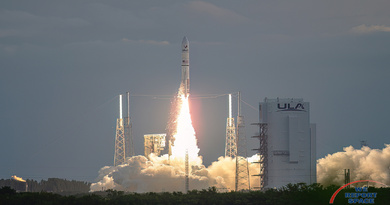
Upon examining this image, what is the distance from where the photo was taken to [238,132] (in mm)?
123312

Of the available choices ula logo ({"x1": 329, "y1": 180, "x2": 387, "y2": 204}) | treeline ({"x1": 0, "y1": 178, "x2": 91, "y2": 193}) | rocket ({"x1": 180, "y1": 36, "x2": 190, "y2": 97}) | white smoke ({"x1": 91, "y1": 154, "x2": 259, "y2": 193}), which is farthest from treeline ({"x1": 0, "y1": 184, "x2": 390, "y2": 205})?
treeline ({"x1": 0, "y1": 178, "x2": 91, "y2": 193})

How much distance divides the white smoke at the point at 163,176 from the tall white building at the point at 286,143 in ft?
38.1

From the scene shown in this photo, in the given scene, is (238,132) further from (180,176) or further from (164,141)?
(164,141)

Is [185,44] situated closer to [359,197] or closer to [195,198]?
[195,198]

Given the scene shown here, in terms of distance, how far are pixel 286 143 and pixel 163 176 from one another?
22.3m

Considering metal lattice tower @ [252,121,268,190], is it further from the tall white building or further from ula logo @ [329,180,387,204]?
ula logo @ [329,180,387,204]

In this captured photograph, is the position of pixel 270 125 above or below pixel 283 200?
above

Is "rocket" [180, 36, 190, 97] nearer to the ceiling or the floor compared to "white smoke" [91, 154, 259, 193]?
nearer to the ceiling

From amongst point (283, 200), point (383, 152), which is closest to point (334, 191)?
point (283, 200)

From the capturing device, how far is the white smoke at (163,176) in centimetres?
12762

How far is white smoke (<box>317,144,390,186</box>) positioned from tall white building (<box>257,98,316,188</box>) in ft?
28.4

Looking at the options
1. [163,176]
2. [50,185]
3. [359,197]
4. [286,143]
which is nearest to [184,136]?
[163,176]

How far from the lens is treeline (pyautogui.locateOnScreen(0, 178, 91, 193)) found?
159125 millimetres

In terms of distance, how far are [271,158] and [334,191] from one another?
36327mm
